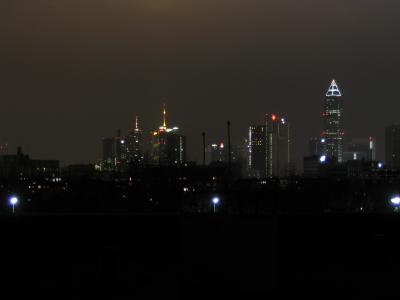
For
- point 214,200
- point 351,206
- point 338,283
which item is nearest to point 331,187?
point 351,206

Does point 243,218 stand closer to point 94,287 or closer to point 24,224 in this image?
point 94,287

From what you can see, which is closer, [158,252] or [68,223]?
[158,252]

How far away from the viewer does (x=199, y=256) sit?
14492 mm

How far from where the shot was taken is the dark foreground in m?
14.3

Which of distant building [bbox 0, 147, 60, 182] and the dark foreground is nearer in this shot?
the dark foreground

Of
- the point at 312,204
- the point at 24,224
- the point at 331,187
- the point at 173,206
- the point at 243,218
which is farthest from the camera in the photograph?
the point at 331,187

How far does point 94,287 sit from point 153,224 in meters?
7.72

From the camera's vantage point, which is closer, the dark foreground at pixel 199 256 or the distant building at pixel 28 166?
the dark foreground at pixel 199 256

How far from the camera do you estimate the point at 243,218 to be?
14.2 m

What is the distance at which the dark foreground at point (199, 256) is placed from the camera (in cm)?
1430

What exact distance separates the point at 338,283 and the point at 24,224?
10797mm

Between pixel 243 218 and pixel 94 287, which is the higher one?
pixel 243 218

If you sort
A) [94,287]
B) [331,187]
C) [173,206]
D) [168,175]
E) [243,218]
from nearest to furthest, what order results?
[243,218] < [94,287] < [173,206] < [331,187] < [168,175]

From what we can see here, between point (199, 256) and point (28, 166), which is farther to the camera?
point (28, 166)
